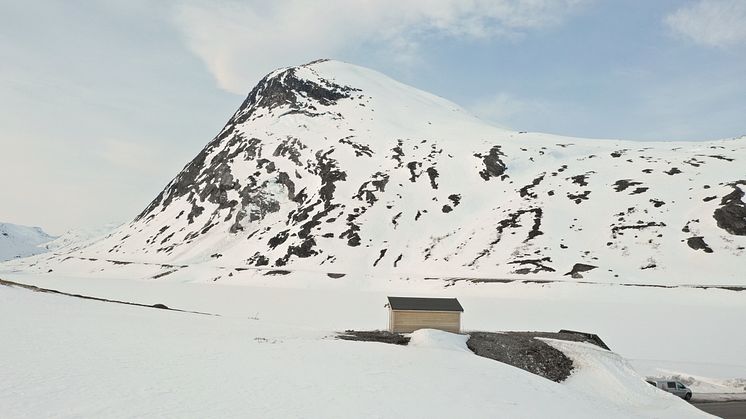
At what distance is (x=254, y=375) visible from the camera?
1867cm

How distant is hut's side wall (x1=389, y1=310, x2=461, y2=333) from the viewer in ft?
114

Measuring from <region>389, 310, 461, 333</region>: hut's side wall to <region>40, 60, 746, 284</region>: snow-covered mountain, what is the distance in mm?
38893

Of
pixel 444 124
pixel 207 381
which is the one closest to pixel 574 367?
pixel 207 381

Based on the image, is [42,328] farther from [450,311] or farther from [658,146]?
[658,146]

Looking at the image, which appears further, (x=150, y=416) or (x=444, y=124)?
(x=444, y=124)

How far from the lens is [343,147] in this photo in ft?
467

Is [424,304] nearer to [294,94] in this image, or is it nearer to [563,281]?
[563,281]

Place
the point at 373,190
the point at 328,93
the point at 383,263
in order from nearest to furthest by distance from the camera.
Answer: the point at 383,263, the point at 373,190, the point at 328,93

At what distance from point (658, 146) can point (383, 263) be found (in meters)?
83.5

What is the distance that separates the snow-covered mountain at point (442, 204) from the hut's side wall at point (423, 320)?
38.9 metres

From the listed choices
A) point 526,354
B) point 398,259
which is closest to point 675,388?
point 526,354

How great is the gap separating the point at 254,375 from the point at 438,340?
1466 cm

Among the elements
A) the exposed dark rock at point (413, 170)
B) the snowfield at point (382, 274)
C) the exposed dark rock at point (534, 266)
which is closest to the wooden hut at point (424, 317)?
the snowfield at point (382, 274)

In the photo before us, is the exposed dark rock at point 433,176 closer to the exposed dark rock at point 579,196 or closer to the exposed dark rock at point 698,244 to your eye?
the exposed dark rock at point 579,196
